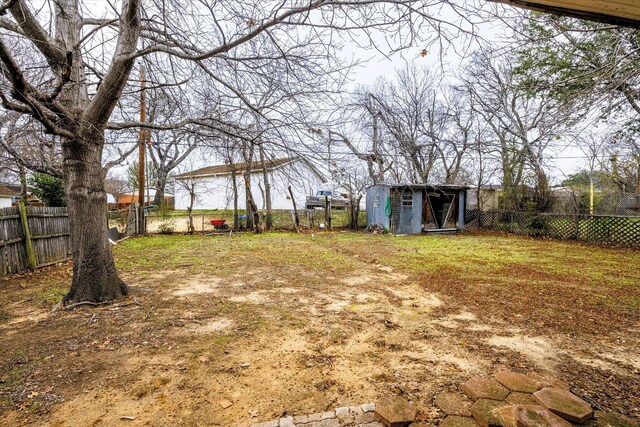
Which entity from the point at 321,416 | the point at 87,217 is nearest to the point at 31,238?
the point at 87,217

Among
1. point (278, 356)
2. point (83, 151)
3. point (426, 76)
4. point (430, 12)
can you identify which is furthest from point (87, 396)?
point (426, 76)

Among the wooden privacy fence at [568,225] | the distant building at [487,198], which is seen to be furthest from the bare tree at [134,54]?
the distant building at [487,198]

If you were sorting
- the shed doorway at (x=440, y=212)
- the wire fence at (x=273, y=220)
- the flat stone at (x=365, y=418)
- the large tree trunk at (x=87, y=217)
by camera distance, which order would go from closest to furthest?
the flat stone at (x=365, y=418) → the large tree trunk at (x=87, y=217) → the wire fence at (x=273, y=220) → the shed doorway at (x=440, y=212)

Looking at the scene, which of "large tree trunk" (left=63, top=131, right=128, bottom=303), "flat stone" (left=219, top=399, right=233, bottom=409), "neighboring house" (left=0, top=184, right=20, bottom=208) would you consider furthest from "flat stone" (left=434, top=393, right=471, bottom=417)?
"neighboring house" (left=0, top=184, right=20, bottom=208)

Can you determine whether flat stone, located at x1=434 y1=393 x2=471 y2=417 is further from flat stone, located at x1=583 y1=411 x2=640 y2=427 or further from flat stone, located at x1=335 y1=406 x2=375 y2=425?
flat stone, located at x1=583 y1=411 x2=640 y2=427

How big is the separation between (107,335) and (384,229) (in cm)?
1193

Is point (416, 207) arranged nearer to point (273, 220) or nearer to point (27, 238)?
point (273, 220)

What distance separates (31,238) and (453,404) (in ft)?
25.7

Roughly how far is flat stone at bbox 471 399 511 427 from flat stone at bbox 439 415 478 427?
38 millimetres

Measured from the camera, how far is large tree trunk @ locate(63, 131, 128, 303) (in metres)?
3.89

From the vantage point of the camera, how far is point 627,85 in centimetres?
387

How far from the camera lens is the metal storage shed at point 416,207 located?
536 inches

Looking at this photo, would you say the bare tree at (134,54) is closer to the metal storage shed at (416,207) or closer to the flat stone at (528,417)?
the flat stone at (528,417)

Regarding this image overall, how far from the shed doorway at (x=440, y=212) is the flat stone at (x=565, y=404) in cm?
1290
